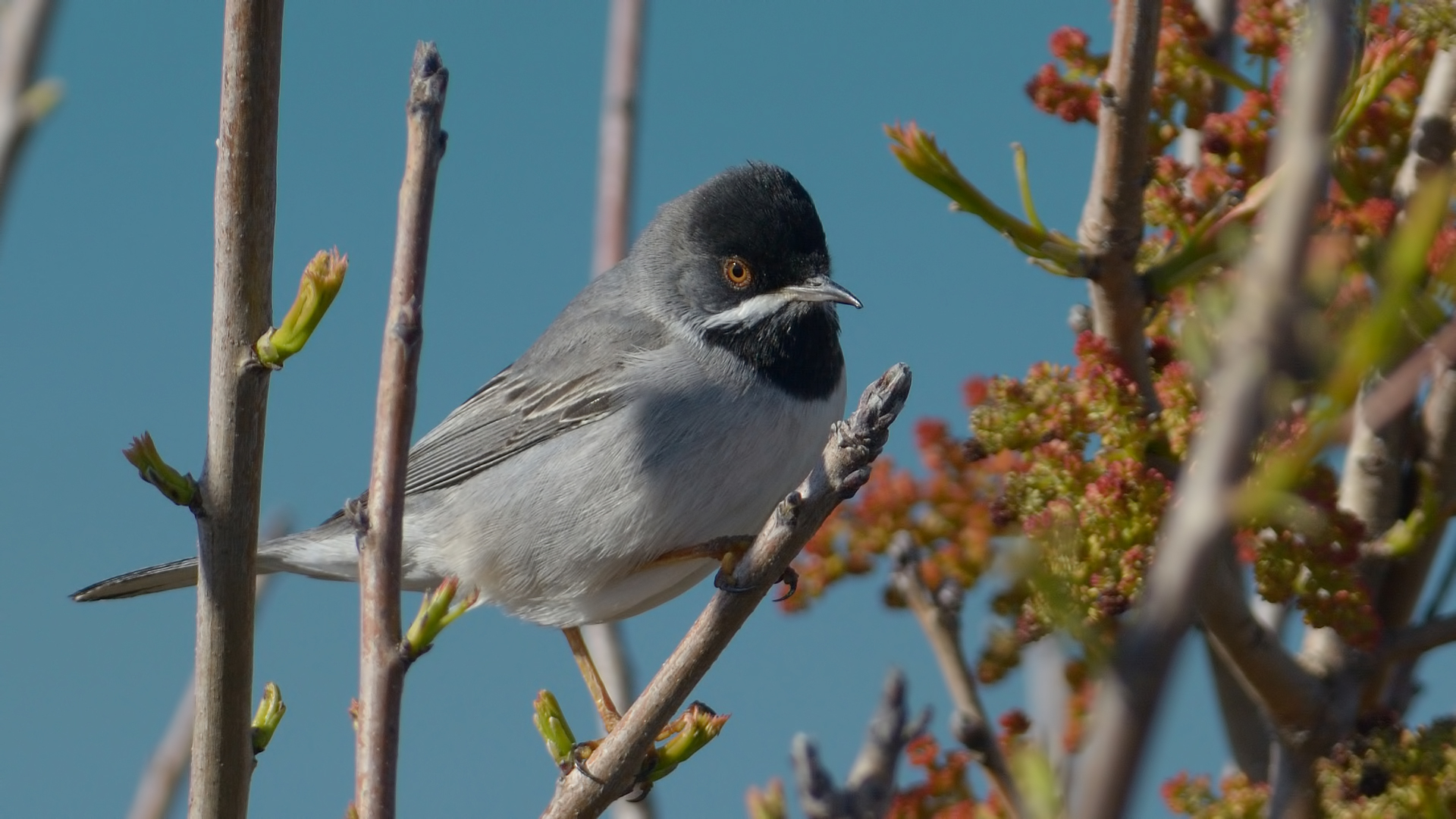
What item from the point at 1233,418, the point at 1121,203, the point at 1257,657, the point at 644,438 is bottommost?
the point at 1257,657

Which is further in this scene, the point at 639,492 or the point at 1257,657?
the point at 639,492

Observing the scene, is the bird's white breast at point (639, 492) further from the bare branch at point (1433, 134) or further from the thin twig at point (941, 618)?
the bare branch at point (1433, 134)

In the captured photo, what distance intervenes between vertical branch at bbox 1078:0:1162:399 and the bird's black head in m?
1.39

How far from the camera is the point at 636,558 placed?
4391 mm

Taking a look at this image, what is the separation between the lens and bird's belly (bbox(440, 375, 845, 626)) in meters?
4.29

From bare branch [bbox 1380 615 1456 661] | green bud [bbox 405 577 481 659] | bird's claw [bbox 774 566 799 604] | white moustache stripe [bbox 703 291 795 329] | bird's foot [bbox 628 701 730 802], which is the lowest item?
bare branch [bbox 1380 615 1456 661]

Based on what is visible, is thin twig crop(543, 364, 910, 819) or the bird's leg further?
the bird's leg

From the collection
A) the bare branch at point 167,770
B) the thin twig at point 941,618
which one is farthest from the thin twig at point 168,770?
the thin twig at point 941,618

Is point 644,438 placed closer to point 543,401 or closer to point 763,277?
point 543,401

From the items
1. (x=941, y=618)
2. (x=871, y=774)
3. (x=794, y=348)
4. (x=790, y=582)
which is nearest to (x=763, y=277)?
(x=794, y=348)

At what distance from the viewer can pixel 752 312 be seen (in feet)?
15.9

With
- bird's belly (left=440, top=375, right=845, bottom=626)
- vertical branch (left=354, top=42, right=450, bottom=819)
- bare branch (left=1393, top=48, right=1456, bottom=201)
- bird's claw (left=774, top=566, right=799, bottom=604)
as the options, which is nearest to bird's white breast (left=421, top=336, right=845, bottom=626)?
bird's belly (left=440, top=375, right=845, bottom=626)

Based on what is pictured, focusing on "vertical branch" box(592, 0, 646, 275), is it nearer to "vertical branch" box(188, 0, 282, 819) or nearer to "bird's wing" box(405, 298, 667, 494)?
"bird's wing" box(405, 298, 667, 494)

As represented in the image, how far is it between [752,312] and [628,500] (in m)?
0.89
